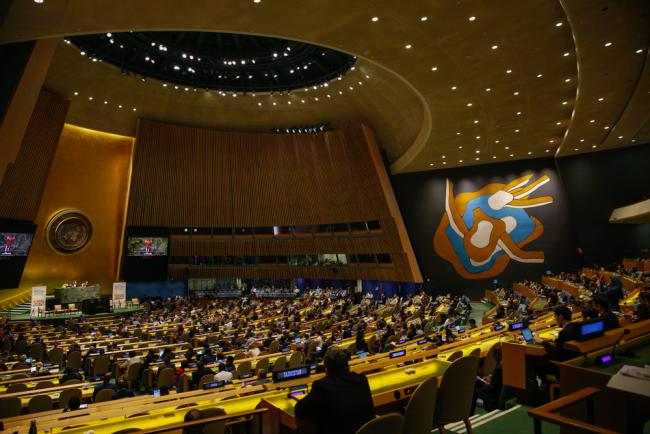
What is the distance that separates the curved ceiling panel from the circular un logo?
611 centimetres

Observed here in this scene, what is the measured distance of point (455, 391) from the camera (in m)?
3.04

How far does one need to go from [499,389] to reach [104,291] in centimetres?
2632

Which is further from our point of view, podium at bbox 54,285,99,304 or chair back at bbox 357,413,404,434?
podium at bbox 54,285,99,304

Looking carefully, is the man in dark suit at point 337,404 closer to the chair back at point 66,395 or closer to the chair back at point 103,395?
the chair back at point 103,395

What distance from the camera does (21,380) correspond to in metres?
7.35

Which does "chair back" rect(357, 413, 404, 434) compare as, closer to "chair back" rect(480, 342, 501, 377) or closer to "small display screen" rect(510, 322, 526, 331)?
"chair back" rect(480, 342, 501, 377)

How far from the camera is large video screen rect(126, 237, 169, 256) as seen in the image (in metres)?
24.3

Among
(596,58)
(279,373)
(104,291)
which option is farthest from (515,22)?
(104,291)

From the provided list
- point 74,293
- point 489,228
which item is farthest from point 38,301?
point 489,228

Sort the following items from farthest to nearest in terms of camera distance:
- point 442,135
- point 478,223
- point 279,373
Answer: point 478,223 → point 442,135 → point 279,373

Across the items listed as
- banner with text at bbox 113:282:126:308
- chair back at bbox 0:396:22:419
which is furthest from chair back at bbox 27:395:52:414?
banner with text at bbox 113:282:126:308

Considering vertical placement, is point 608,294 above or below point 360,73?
below

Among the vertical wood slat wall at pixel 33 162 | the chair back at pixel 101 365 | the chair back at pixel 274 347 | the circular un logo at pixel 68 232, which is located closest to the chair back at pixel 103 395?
the chair back at pixel 101 365

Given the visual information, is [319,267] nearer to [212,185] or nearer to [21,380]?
[212,185]
